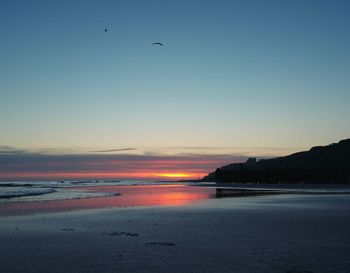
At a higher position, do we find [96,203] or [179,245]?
[179,245]

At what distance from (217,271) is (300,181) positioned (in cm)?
8002

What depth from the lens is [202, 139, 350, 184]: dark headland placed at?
83.1m

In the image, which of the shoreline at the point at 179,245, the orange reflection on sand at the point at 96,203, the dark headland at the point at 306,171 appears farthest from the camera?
the dark headland at the point at 306,171

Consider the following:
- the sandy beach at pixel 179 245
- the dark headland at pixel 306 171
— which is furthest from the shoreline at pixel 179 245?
the dark headland at pixel 306 171

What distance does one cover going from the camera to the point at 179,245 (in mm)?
11977

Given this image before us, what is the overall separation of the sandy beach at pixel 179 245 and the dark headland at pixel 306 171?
67.6 metres

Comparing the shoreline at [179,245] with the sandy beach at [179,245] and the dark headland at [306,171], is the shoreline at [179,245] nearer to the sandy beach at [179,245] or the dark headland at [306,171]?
the sandy beach at [179,245]

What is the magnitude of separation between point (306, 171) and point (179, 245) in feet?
262

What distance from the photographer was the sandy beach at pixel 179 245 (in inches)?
368

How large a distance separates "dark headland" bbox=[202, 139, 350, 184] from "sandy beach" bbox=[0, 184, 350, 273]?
67623 millimetres

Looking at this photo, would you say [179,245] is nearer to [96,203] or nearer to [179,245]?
[179,245]

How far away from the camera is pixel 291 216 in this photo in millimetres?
19625

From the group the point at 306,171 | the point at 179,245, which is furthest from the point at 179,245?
the point at 306,171

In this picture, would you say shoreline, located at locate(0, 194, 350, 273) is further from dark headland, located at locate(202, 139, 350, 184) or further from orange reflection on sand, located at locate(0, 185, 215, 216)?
dark headland, located at locate(202, 139, 350, 184)
